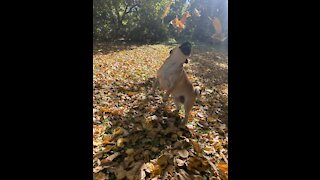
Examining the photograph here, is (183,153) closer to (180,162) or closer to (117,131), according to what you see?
(180,162)

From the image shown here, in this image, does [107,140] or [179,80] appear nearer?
[107,140]

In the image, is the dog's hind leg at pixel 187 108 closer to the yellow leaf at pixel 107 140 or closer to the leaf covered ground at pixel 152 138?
the leaf covered ground at pixel 152 138

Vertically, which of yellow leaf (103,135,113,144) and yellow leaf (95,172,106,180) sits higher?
yellow leaf (103,135,113,144)

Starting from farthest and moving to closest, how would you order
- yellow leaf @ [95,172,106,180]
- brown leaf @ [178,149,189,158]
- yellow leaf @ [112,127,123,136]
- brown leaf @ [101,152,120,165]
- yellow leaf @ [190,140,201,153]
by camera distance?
yellow leaf @ [112,127,123,136] < yellow leaf @ [190,140,201,153] < brown leaf @ [178,149,189,158] < brown leaf @ [101,152,120,165] < yellow leaf @ [95,172,106,180]

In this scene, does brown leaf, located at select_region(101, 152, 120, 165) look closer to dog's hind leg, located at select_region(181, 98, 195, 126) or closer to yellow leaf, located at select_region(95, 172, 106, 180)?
yellow leaf, located at select_region(95, 172, 106, 180)

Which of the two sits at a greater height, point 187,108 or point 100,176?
point 187,108

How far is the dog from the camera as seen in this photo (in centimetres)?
327

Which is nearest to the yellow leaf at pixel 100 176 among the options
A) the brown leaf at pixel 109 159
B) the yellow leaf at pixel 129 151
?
the brown leaf at pixel 109 159

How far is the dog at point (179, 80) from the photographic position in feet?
10.7

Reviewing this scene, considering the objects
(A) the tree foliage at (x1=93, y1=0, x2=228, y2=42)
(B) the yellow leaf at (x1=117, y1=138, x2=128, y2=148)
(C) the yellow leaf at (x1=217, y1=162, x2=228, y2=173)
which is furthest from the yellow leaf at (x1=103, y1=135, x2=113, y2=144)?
(A) the tree foliage at (x1=93, y1=0, x2=228, y2=42)

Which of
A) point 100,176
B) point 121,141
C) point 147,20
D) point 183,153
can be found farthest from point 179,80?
point 147,20

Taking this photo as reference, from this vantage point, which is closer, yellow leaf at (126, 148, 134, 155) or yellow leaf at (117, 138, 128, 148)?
yellow leaf at (126, 148, 134, 155)

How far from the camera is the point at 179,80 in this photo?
3293 millimetres
